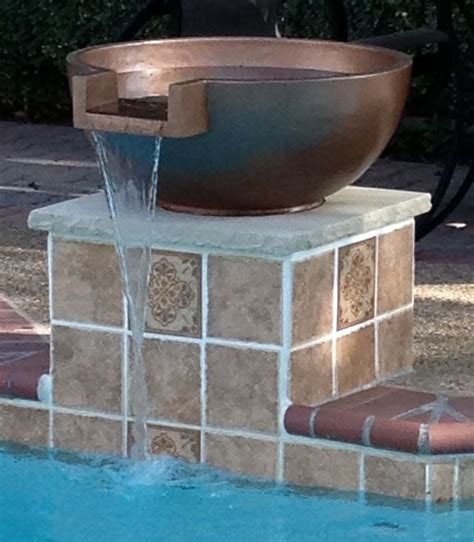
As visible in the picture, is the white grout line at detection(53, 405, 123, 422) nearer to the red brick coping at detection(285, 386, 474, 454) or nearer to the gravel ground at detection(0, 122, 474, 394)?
the red brick coping at detection(285, 386, 474, 454)

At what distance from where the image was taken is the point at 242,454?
3512mm

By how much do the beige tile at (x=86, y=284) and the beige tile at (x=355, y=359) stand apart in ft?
1.54

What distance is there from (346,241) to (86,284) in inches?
21.6

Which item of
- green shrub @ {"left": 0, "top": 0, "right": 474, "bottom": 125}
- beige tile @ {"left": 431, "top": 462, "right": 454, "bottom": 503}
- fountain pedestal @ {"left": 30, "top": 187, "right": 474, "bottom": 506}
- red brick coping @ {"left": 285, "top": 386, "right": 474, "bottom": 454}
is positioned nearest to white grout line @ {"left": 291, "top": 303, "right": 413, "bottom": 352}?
fountain pedestal @ {"left": 30, "top": 187, "right": 474, "bottom": 506}

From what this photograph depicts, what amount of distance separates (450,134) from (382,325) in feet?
9.99

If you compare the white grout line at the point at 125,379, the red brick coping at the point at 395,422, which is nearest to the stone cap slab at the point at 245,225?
the white grout line at the point at 125,379

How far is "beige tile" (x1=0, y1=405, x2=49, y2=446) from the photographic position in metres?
3.75

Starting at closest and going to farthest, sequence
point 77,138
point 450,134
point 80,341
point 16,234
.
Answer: point 80,341 → point 16,234 → point 450,134 → point 77,138

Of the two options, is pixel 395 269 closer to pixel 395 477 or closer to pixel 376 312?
pixel 376 312

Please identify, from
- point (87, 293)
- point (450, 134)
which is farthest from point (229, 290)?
point (450, 134)

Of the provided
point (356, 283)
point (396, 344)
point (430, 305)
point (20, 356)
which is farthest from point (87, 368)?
point (430, 305)

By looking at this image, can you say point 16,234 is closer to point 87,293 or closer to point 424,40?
point 424,40

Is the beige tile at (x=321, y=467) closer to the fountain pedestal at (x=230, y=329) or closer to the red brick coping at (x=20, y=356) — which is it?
the fountain pedestal at (x=230, y=329)

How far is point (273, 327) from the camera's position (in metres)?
3.41
